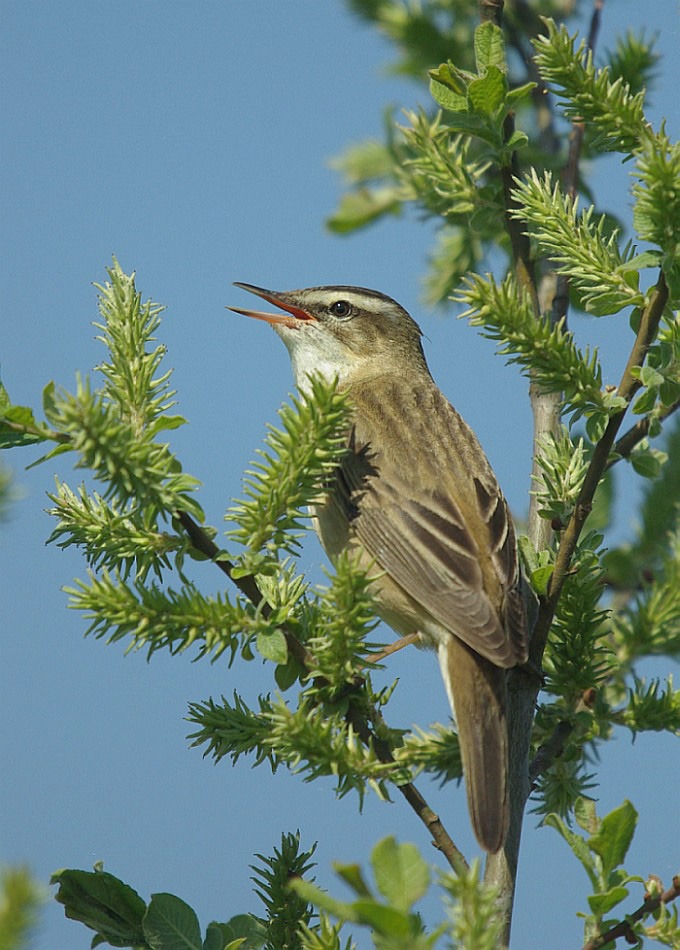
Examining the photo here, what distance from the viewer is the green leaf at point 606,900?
6.42ft

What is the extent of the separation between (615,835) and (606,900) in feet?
0.41

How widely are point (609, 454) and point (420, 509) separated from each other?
3.58 ft

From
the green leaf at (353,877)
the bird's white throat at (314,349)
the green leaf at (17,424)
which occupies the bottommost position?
the green leaf at (353,877)

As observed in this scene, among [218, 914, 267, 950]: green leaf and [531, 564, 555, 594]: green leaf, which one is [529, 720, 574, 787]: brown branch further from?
[218, 914, 267, 950]: green leaf

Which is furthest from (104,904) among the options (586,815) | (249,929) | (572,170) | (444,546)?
(572,170)

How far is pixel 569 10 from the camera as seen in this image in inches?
171

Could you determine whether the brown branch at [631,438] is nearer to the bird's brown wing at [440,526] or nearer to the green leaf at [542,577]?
the green leaf at [542,577]

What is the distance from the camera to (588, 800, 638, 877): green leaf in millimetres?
1958

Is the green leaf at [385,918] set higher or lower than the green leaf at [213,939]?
higher

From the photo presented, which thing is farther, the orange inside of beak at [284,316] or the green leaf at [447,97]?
the orange inside of beak at [284,316]

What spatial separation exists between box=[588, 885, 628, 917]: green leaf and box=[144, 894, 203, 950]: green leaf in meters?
0.81

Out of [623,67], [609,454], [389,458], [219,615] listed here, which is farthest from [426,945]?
[623,67]

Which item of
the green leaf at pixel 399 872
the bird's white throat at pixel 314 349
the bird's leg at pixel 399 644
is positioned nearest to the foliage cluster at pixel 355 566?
the green leaf at pixel 399 872

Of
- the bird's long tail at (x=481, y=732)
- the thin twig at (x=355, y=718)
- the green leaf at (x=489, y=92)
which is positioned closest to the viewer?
the thin twig at (x=355, y=718)
